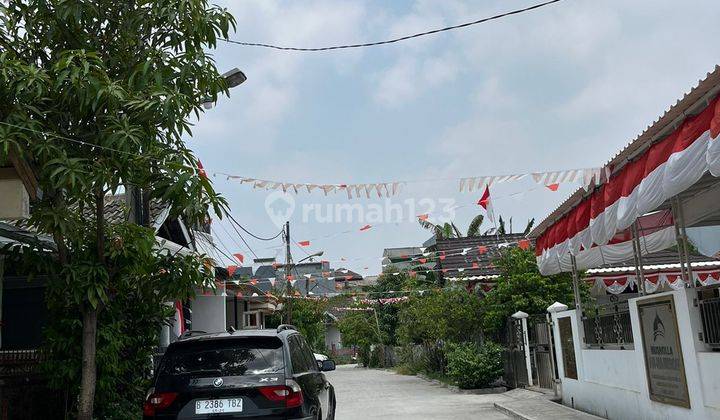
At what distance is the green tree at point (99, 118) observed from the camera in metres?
7.07

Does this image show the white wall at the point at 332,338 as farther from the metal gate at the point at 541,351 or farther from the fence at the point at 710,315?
the fence at the point at 710,315

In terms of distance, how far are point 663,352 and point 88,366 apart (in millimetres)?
6873

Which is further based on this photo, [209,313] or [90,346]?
[209,313]

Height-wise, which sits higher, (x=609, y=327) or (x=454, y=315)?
(x=454, y=315)

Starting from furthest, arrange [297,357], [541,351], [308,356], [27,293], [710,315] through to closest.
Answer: [541,351], [27,293], [308,356], [297,357], [710,315]

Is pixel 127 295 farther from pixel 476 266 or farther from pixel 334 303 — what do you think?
pixel 334 303

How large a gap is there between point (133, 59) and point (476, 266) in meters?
19.2

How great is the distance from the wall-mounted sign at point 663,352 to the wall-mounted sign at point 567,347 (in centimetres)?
363

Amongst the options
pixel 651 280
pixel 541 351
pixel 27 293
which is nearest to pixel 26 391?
pixel 27 293

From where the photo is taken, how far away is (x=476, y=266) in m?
25.8

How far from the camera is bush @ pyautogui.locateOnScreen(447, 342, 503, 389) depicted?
18.0 m

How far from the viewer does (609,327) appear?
1085 cm

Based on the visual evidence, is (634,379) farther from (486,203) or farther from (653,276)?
(653,276)

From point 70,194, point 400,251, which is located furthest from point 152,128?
point 400,251
